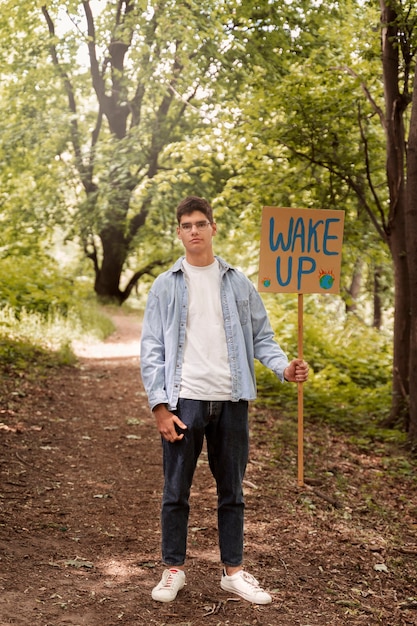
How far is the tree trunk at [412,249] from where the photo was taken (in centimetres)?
697

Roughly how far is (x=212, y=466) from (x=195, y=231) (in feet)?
3.74

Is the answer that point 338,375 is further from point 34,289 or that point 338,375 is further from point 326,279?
point 34,289

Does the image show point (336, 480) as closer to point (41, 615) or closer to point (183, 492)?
point (183, 492)

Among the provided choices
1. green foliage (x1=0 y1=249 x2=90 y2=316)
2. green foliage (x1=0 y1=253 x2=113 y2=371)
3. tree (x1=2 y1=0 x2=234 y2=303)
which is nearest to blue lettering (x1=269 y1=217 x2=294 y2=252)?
green foliage (x1=0 y1=253 x2=113 y2=371)

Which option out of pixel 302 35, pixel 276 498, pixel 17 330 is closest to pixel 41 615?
pixel 276 498

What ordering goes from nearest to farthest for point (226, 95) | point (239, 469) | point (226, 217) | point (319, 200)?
point (239, 469)
point (319, 200)
point (226, 95)
point (226, 217)

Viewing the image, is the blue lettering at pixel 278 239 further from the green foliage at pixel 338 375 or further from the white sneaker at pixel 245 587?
the green foliage at pixel 338 375

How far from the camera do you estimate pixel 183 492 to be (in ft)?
11.1

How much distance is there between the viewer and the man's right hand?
3.27 metres

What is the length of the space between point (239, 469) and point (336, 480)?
2.89m

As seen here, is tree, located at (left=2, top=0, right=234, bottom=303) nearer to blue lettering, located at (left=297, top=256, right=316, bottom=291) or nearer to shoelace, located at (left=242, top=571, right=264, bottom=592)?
blue lettering, located at (left=297, top=256, right=316, bottom=291)

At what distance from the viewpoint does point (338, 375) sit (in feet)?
34.6

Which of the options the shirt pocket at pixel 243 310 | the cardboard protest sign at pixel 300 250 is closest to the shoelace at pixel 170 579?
the shirt pocket at pixel 243 310

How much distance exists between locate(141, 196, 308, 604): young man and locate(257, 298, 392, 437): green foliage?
14.9 feet
